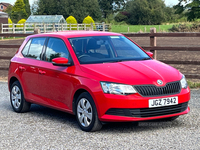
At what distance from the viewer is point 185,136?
5.72 meters

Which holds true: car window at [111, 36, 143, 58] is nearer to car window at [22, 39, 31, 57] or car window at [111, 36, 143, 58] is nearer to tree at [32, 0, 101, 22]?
car window at [22, 39, 31, 57]

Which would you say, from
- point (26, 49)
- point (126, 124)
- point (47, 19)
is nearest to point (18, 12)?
point (47, 19)

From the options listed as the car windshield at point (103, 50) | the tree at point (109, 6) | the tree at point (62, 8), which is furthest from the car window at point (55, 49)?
the tree at point (109, 6)

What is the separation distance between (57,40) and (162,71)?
6.63 ft

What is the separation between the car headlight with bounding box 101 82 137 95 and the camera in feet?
18.7

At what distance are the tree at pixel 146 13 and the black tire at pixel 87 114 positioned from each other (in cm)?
9319

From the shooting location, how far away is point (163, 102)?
5.84 m

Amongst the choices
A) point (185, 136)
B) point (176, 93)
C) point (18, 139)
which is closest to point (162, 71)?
point (176, 93)

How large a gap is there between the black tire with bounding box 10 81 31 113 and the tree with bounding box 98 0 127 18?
117 metres

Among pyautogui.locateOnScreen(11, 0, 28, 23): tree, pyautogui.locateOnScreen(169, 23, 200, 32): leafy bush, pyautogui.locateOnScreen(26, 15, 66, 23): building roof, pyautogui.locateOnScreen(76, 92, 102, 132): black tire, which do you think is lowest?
pyautogui.locateOnScreen(76, 92, 102, 132): black tire

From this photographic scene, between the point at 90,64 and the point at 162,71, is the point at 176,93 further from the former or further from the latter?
the point at 90,64

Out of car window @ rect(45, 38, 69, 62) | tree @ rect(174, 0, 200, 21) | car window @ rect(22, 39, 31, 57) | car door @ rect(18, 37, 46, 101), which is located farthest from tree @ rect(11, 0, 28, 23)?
car window @ rect(45, 38, 69, 62)

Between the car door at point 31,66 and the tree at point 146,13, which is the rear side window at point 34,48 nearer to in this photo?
the car door at point 31,66

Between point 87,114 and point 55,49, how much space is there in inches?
62.7
